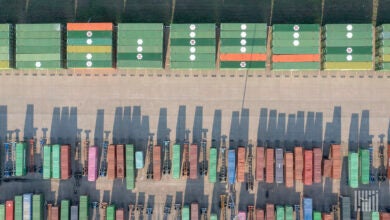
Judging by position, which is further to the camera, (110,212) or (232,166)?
(110,212)

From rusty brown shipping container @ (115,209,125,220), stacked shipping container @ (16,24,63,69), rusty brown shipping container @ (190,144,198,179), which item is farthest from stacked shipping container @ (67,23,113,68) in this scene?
rusty brown shipping container @ (115,209,125,220)

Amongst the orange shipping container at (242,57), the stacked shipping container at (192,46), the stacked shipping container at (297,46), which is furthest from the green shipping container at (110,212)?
the stacked shipping container at (297,46)

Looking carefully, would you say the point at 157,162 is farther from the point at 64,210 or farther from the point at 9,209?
the point at 9,209

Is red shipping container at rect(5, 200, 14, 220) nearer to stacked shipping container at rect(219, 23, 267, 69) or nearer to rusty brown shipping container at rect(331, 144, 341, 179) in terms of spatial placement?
stacked shipping container at rect(219, 23, 267, 69)

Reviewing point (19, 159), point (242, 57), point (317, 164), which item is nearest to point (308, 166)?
point (317, 164)

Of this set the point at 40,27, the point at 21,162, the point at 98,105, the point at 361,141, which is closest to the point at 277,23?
the point at 361,141

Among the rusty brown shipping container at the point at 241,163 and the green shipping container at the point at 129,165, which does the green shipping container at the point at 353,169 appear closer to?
the rusty brown shipping container at the point at 241,163

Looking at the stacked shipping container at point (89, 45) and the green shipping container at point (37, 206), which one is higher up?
the stacked shipping container at point (89, 45)
